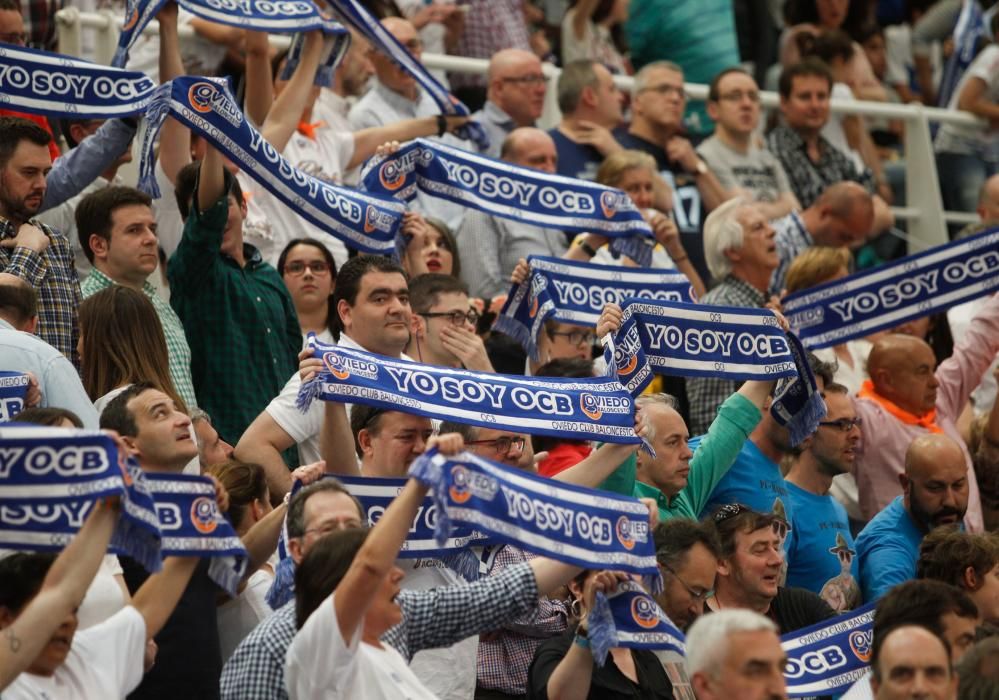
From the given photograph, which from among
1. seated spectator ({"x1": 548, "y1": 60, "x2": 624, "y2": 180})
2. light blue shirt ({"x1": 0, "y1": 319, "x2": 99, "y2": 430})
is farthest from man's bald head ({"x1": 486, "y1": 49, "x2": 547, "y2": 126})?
light blue shirt ({"x1": 0, "y1": 319, "x2": 99, "y2": 430})

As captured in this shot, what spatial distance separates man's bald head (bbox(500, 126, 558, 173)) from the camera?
1013 cm

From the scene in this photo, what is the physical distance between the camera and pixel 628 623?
5.93m

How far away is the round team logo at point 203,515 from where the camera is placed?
562cm

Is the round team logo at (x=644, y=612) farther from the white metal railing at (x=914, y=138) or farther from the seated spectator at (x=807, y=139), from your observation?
the seated spectator at (x=807, y=139)

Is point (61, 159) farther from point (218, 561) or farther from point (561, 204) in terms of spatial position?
point (218, 561)

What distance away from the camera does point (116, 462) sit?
5.30 meters

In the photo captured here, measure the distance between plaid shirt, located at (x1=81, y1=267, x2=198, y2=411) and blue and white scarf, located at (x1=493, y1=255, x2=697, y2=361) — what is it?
146cm

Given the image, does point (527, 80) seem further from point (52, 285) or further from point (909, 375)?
point (52, 285)

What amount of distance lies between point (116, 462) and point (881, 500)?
4726 mm

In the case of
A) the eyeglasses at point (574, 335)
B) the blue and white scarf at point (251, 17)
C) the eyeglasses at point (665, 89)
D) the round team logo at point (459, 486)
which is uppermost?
the blue and white scarf at point (251, 17)

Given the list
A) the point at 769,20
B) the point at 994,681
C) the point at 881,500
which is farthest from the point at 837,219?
the point at 994,681

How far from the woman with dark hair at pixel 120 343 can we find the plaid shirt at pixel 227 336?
0.88 m

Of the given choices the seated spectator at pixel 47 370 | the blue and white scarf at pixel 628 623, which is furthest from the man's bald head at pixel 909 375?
the seated spectator at pixel 47 370

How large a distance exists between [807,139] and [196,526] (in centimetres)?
756
